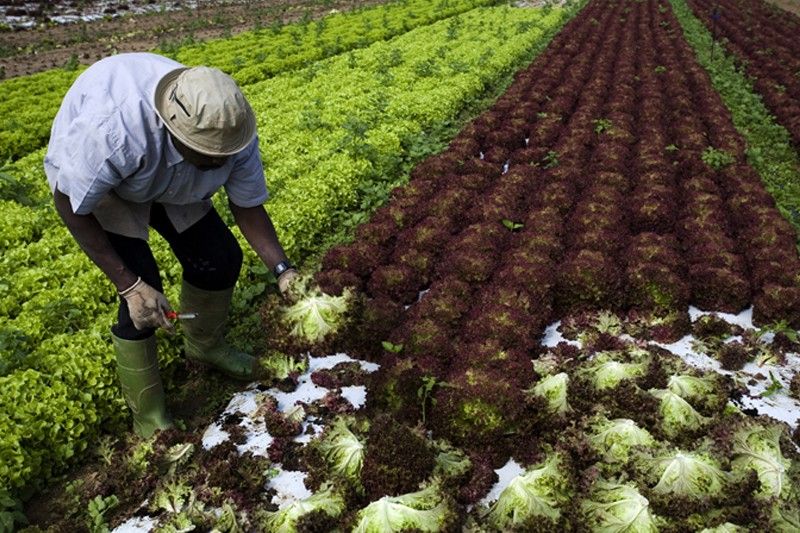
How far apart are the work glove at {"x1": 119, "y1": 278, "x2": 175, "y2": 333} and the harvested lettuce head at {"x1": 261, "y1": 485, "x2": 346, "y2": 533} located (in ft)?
4.52

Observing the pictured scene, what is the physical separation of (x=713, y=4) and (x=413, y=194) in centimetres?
3271

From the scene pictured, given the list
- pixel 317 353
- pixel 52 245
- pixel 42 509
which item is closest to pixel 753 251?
pixel 317 353

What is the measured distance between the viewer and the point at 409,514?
3311mm

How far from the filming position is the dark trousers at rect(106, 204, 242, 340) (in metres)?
3.90

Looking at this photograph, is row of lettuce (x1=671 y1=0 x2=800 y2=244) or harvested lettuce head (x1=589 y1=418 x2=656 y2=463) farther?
row of lettuce (x1=671 y1=0 x2=800 y2=244)

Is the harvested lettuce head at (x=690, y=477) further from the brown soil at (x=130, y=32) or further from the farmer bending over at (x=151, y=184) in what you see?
the brown soil at (x=130, y=32)

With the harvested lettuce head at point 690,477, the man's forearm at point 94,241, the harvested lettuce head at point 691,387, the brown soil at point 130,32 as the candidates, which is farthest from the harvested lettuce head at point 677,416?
the brown soil at point 130,32

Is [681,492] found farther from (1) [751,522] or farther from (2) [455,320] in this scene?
(2) [455,320]

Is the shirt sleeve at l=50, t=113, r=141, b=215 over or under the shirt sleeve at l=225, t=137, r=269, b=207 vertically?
over

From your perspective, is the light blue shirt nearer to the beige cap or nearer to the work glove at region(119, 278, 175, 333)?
the beige cap

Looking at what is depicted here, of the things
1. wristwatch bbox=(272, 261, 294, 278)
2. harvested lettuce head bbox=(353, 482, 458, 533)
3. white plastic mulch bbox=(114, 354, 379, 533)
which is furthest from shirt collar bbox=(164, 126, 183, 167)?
harvested lettuce head bbox=(353, 482, 458, 533)

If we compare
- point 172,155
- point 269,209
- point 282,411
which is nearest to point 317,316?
point 282,411

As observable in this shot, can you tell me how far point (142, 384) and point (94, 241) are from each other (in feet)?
4.03

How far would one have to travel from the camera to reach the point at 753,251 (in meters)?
6.53
